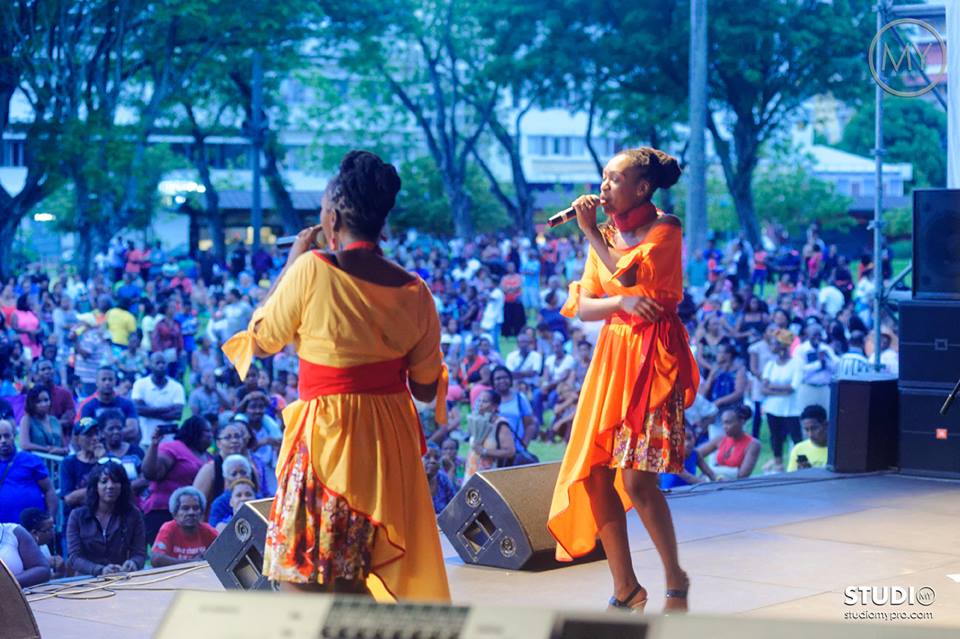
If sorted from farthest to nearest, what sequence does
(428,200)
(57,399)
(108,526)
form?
(428,200) → (57,399) → (108,526)

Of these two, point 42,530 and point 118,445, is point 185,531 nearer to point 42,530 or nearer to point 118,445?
point 42,530

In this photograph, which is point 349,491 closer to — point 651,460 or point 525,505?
point 651,460

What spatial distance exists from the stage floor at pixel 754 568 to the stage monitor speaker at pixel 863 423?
25.7 inches

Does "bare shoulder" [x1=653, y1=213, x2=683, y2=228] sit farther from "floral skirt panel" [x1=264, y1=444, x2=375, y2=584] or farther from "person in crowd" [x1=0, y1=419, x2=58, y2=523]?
"person in crowd" [x1=0, y1=419, x2=58, y2=523]

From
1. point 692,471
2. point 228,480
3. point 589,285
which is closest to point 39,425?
point 228,480

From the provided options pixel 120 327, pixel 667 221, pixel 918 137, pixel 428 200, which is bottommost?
pixel 120 327

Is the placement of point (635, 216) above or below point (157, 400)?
above

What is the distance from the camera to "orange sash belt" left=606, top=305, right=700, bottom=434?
4.57 metres

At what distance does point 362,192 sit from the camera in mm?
3664

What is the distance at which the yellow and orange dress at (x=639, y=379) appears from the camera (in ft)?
14.9

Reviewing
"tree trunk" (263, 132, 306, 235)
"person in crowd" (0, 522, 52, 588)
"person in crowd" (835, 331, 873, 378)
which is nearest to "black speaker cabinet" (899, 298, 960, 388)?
"person in crowd" (835, 331, 873, 378)

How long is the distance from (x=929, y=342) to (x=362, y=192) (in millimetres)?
5569

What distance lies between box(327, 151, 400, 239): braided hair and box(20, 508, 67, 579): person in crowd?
5.16 meters

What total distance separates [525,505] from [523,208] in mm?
37926
